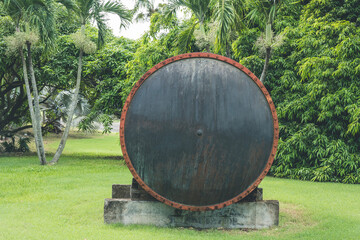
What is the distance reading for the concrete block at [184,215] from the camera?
539 cm

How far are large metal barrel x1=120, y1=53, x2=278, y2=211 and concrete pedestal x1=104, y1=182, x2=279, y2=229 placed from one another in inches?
15.9

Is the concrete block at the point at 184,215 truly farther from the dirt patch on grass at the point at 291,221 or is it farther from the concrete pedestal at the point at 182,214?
the dirt patch on grass at the point at 291,221

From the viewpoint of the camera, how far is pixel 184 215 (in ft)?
17.7

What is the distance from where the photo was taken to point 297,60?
12789 mm

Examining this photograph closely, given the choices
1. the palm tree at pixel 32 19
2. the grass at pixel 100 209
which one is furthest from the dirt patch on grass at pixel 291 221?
the palm tree at pixel 32 19

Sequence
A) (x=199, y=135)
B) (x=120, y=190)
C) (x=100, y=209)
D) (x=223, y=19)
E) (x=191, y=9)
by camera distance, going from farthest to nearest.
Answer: (x=191, y=9) → (x=223, y=19) → (x=120, y=190) → (x=100, y=209) → (x=199, y=135)

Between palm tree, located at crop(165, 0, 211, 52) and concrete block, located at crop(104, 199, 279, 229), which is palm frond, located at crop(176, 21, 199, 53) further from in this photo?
concrete block, located at crop(104, 199, 279, 229)

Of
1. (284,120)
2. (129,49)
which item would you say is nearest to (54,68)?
(129,49)

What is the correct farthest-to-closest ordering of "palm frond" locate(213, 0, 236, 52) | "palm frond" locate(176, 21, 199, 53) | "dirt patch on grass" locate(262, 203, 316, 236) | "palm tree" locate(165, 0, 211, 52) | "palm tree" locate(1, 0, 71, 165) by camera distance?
"palm frond" locate(176, 21, 199, 53) → "palm tree" locate(1, 0, 71, 165) → "palm tree" locate(165, 0, 211, 52) → "palm frond" locate(213, 0, 236, 52) → "dirt patch on grass" locate(262, 203, 316, 236)

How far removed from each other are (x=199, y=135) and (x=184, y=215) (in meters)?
1.23

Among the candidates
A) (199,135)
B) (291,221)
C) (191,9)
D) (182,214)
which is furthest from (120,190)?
(191,9)

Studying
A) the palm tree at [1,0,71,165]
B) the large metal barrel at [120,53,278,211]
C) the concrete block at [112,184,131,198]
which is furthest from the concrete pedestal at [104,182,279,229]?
the palm tree at [1,0,71,165]

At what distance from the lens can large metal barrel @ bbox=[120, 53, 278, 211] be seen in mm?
4922

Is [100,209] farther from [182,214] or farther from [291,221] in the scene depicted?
[291,221]
